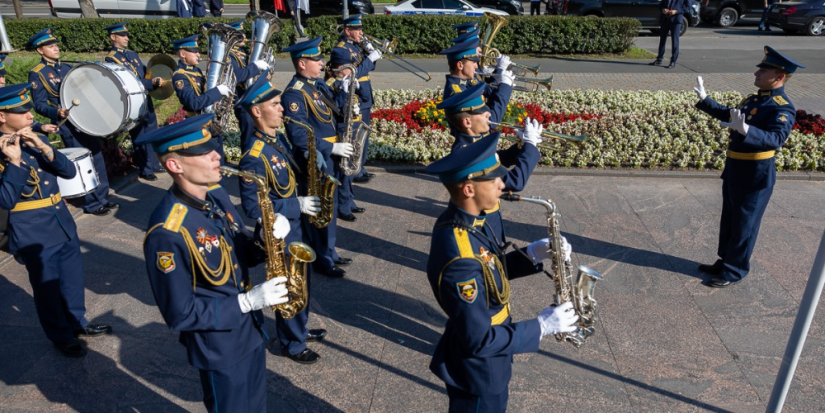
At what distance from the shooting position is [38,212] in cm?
466

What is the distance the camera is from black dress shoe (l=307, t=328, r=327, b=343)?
202 inches

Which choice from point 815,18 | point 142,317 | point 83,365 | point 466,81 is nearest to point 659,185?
point 466,81

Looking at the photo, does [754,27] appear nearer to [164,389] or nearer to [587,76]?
[587,76]

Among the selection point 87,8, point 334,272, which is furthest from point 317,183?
point 87,8

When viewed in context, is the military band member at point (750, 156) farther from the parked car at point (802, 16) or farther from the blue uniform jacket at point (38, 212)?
the parked car at point (802, 16)

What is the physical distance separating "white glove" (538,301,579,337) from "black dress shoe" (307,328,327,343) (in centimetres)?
261

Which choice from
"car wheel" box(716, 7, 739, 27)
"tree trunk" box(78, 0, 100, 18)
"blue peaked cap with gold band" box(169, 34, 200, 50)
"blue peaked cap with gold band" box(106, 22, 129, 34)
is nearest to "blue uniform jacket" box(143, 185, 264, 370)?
"blue peaked cap with gold band" box(169, 34, 200, 50)

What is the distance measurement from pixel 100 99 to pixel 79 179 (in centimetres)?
151

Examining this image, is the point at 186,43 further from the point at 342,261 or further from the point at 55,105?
the point at 342,261

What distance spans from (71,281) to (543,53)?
16.1m

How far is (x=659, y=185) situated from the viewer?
28.1 feet

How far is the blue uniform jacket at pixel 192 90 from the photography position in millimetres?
7598

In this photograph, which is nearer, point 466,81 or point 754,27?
point 466,81

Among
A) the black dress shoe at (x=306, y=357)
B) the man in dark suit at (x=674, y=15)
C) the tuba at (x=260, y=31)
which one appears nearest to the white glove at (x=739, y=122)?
the black dress shoe at (x=306, y=357)
